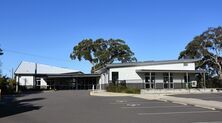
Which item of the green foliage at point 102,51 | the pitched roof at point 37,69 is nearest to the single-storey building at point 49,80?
the pitched roof at point 37,69

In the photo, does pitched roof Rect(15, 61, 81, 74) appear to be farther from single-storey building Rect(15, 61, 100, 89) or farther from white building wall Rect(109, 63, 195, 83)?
white building wall Rect(109, 63, 195, 83)

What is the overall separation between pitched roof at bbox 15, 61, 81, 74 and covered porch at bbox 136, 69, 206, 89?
91.2ft

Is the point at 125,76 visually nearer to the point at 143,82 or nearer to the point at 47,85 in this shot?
the point at 143,82

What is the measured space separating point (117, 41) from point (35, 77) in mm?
21623

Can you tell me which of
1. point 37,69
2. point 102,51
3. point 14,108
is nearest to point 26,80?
point 37,69

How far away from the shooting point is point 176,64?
5344 cm

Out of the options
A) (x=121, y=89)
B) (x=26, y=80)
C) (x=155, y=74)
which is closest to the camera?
(x=121, y=89)

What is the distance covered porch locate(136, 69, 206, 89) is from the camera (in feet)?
166

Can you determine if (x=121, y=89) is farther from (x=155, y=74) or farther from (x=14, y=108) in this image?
(x=14, y=108)

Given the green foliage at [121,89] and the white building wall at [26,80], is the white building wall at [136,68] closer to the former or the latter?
the green foliage at [121,89]

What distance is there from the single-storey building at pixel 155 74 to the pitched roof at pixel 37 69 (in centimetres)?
2369

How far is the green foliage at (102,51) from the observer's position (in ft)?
278

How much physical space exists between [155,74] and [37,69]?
30166 millimetres

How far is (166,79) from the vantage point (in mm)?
51844
